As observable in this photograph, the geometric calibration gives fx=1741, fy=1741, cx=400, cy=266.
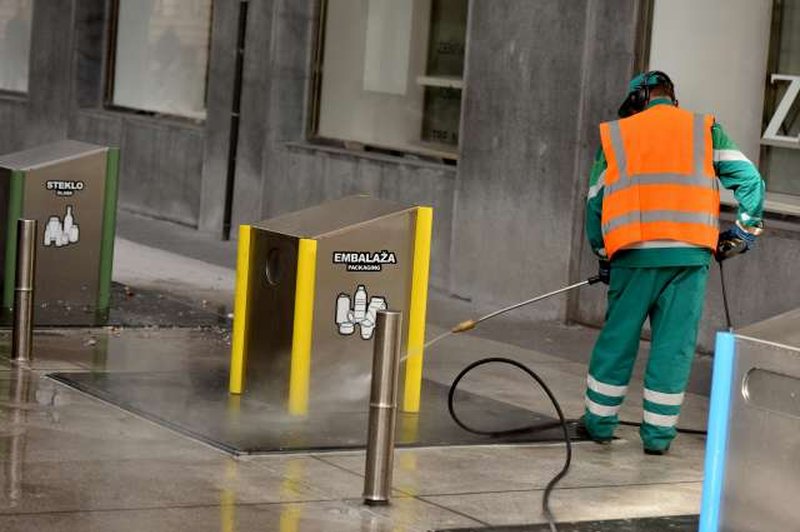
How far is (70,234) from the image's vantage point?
11.8m

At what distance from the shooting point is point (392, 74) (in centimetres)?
1631

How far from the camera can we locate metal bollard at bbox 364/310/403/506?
274 inches

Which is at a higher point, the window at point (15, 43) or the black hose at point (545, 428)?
the window at point (15, 43)

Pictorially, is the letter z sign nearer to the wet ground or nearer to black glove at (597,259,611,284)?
the wet ground

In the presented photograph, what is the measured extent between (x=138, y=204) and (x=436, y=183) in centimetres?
583

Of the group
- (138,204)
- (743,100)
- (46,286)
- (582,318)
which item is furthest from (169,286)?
(138,204)

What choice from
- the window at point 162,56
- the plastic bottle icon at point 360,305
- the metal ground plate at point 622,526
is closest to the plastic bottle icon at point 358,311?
the plastic bottle icon at point 360,305

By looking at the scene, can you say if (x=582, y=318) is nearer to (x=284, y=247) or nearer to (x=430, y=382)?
(x=430, y=382)

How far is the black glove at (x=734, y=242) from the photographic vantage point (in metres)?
8.51

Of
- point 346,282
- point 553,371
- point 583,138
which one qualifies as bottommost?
point 553,371

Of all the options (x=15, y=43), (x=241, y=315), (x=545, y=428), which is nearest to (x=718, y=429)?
(x=545, y=428)

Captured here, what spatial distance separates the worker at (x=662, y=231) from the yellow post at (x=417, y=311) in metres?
1.04

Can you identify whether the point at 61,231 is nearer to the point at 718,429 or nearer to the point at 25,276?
the point at 25,276

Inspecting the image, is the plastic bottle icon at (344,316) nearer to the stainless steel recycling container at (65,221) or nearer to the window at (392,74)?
the stainless steel recycling container at (65,221)
